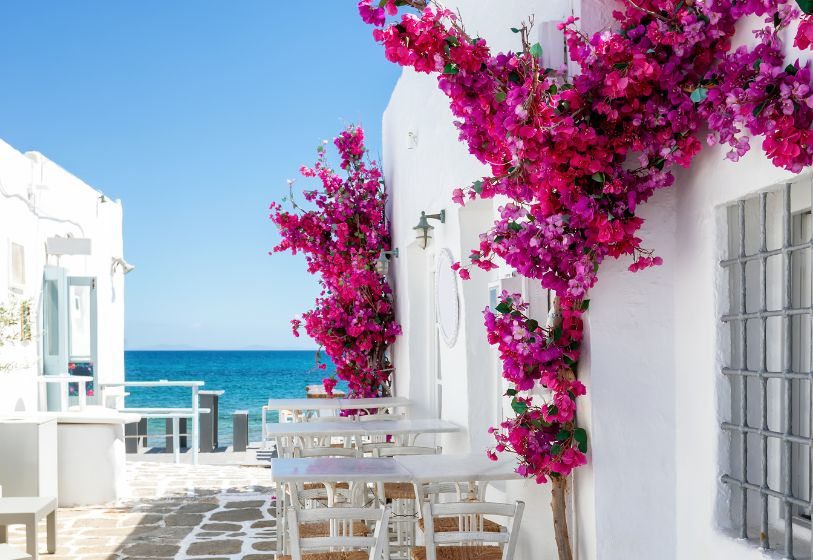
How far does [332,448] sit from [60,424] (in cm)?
416

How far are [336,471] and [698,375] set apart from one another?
181 cm

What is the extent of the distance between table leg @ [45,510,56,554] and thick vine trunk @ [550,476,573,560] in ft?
14.3

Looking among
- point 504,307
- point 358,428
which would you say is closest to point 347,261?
point 358,428

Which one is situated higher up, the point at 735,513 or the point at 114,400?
the point at 735,513

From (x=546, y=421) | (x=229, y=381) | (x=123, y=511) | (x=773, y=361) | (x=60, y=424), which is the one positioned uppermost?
(x=773, y=361)

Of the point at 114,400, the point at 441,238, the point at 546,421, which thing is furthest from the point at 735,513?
the point at 114,400

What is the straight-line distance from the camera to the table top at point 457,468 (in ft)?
14.4

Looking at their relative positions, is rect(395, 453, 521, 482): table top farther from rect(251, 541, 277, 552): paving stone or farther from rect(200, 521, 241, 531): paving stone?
rect(200, 521, 241, 531): paving stone

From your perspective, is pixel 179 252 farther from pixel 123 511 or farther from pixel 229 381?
pixel 123 511

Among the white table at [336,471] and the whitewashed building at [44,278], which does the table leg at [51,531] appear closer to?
the whitewashed building at [44,278]

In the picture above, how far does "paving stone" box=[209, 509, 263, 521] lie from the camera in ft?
26.8

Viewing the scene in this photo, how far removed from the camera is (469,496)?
5160 millimetres

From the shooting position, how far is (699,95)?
9.89ft

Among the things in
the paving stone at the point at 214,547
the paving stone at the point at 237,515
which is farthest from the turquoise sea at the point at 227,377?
the paving stone at the point at 214,547
